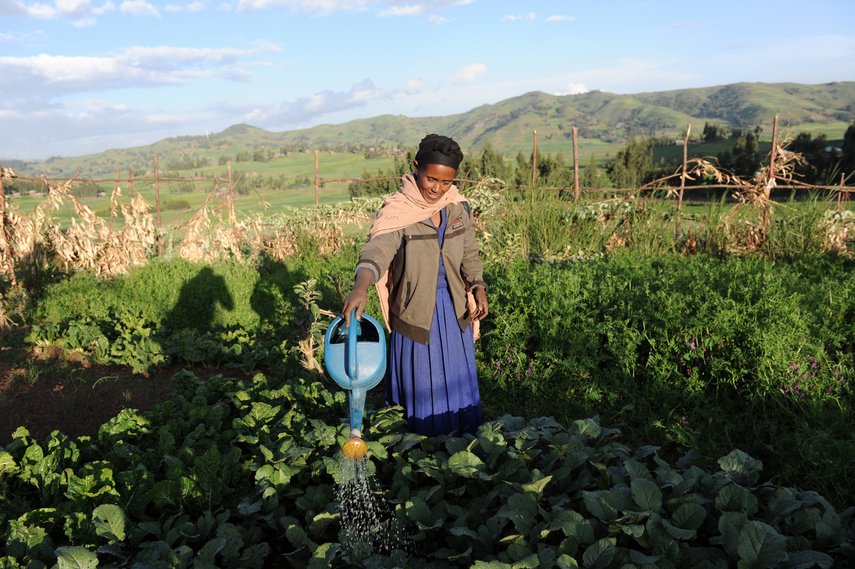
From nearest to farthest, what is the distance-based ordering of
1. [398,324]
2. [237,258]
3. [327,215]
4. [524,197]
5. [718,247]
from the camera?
[398,324]
[718,247]
[524,197]
[237,258]
[327,215]

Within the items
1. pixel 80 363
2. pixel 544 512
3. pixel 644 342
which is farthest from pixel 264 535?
pixel 80 363

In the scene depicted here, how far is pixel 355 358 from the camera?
2400 millimetres

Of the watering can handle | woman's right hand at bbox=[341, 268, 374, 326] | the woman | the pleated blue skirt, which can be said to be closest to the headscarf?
the woman

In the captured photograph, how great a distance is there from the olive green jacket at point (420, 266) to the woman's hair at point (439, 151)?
0.33 meters

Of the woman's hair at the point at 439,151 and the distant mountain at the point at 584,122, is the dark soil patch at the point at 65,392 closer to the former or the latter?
the woman's hair at the point at 439,151

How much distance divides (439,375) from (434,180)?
1.01 m

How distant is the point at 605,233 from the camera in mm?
7273

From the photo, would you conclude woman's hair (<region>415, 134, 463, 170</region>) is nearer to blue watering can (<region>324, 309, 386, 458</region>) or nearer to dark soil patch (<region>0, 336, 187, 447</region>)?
blue watering can (<region>324, 309, 386, 458</region>)

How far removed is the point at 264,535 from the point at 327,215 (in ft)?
25.5

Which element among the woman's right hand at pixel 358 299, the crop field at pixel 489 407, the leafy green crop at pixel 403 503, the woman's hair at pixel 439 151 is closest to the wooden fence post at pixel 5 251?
the crop field at pixel 489 407

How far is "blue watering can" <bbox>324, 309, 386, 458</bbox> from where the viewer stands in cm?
241

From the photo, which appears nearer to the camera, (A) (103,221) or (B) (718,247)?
(B) (718,247)

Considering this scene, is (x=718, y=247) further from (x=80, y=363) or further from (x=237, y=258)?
(x=80, y=363)

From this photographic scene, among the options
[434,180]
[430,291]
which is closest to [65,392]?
[430,291]
